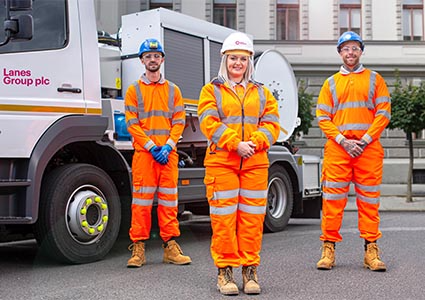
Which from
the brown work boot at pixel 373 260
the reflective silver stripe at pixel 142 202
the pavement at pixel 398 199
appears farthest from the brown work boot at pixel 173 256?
the pavement at pixel 398 199

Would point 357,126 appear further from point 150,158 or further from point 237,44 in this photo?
point 150,158

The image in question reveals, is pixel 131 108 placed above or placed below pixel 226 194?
above

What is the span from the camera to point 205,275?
5.39 meters

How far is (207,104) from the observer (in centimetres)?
471

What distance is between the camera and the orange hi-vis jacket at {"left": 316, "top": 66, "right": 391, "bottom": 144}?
5633mm

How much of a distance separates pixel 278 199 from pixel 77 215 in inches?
149

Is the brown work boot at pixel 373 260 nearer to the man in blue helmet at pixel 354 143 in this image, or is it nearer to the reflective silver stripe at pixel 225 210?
the man in blue helmet at pixel 354 143

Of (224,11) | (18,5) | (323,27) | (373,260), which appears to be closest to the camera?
(18,5)

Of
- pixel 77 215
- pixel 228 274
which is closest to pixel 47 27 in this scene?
pixel 77 215

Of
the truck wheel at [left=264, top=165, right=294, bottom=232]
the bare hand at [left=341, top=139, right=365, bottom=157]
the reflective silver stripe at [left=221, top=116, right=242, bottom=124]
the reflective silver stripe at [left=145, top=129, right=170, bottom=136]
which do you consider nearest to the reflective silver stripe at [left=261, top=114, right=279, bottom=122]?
the reflective silver stripe at [left=221, top=116, right=242, bottom=124]

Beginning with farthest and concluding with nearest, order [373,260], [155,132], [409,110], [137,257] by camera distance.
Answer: [409,110] → [155,132] → [137,257] → [373,260]

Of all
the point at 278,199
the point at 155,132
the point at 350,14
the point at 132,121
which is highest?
the point at 350,14

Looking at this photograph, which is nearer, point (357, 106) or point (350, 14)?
point (357, 106)

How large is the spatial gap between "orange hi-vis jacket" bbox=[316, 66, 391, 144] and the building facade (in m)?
17.4
